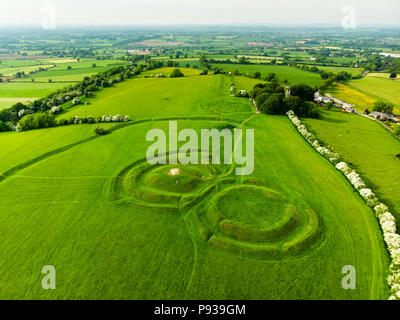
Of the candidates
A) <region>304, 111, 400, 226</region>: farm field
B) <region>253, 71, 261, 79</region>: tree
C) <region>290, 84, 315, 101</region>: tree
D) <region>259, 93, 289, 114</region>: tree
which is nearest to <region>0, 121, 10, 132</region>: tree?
<region>259, 93, 289, 114</region>: tree

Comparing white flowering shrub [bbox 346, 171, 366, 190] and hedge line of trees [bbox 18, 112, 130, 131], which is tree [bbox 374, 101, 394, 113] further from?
hedge line of trees [bbox 18, 112, 130, 131]

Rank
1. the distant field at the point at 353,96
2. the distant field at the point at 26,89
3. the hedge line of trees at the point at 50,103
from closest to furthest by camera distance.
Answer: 1. the hedge line of trees at the point at 50,103
2. the distant field at the point at 353,96
3. the distant field at the point at 26,89

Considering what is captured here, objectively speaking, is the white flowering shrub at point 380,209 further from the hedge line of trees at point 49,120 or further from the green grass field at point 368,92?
the hedge line of trees at point 49,120

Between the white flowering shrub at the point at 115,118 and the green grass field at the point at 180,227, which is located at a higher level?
the white flowering shrub at the point at 115,118

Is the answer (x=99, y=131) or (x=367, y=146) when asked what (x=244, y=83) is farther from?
(x=99, y=131)

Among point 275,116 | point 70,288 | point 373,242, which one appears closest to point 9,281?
point 70,288

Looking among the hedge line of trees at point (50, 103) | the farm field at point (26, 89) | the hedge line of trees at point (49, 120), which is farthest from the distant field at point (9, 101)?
the hedge line of trees at point (49, 120)
